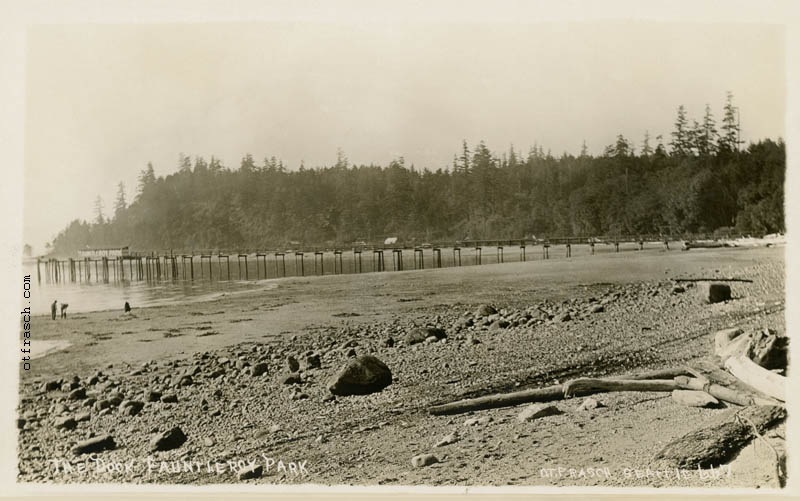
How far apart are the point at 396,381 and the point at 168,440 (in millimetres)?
1565

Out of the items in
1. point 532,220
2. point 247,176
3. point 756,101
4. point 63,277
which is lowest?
point 63,277

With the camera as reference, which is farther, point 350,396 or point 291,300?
point 291,300

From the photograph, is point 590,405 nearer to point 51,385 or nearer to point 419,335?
point 419,335

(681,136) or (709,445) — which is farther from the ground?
(681,136)

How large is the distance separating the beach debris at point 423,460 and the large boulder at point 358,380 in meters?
0.55

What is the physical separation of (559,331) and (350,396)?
1.78 metres

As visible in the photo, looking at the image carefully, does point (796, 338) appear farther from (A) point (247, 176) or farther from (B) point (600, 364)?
(A) point (247, 176)

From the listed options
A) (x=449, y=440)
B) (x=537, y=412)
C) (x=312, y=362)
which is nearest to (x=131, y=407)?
(x=312, y=362)

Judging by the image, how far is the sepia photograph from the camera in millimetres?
3357

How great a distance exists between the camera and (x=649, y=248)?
4746 millimetres

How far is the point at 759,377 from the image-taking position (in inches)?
140

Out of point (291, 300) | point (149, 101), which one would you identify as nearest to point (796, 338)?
point (291, 300)

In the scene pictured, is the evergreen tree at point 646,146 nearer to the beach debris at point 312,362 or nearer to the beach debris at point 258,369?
the beach debris at point 312,362

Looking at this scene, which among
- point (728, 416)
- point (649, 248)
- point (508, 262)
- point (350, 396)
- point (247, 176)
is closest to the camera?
point (728, 416)
